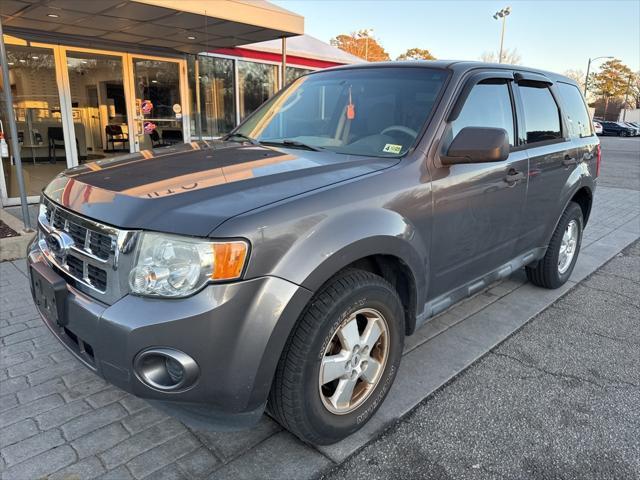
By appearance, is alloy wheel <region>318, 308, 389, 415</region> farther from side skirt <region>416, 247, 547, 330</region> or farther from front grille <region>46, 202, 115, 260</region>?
front grille <region>46, 202, 115, 260</region>

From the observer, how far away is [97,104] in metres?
9.12

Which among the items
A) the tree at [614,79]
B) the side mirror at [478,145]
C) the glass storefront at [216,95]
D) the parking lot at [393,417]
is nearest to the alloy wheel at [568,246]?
the parking lot at [393,417]

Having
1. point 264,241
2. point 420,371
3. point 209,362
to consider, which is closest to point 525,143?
point 420,371

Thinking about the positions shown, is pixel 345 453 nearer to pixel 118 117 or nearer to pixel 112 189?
pixel 112 189

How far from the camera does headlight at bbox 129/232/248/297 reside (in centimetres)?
178

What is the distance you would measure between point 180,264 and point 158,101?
9177mm

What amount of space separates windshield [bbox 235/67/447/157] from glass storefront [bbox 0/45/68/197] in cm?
631

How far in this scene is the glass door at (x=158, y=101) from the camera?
31.4ft

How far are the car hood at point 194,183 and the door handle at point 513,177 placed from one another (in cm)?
107

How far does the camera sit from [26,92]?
8.13 m

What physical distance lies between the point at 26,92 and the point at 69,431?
299 inches

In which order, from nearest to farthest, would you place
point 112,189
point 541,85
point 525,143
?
point 112,189 < point 525,143 < point 541,85

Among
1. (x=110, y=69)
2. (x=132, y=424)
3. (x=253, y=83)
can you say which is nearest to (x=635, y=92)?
(x=253, y=83)

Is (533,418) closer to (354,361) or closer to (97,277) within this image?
(354,361)
